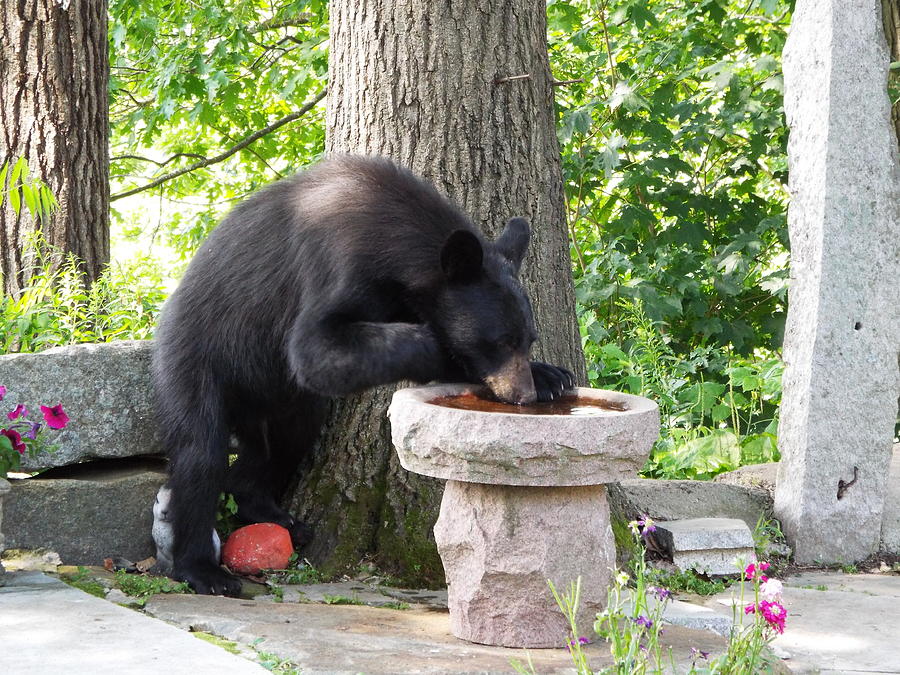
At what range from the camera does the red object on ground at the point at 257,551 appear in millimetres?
4434

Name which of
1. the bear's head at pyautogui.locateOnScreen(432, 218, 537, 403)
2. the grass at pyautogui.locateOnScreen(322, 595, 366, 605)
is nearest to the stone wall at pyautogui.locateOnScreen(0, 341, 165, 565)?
the grass at pyautogui.locateOnScreen(322, 595, 366, 605)

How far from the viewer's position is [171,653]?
283 cm

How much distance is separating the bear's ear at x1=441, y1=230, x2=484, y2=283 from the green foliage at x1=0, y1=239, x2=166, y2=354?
218cm

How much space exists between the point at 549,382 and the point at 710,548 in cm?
149

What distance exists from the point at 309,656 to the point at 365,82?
2.63m

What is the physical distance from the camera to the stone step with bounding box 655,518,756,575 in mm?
4754

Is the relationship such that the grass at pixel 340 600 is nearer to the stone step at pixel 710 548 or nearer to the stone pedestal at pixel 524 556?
the stone pedestal at pixel 524 556

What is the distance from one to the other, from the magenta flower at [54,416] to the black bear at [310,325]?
1.42ft

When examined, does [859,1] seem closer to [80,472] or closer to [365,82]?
[365,82]

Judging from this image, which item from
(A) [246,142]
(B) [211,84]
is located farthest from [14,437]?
(A) [246,142]

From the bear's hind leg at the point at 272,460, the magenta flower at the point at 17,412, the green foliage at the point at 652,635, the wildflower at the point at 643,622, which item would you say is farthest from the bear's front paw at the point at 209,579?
the wildflower at the point at 643,622

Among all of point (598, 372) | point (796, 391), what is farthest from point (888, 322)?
point (598, 372)

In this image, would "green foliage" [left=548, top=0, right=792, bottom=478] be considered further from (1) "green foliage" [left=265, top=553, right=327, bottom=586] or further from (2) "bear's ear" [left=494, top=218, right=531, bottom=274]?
(2) "bear's ear" [left=494, top=218, right=531, bottom=274]

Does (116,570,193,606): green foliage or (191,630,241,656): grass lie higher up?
(191,630,241,656): grass
